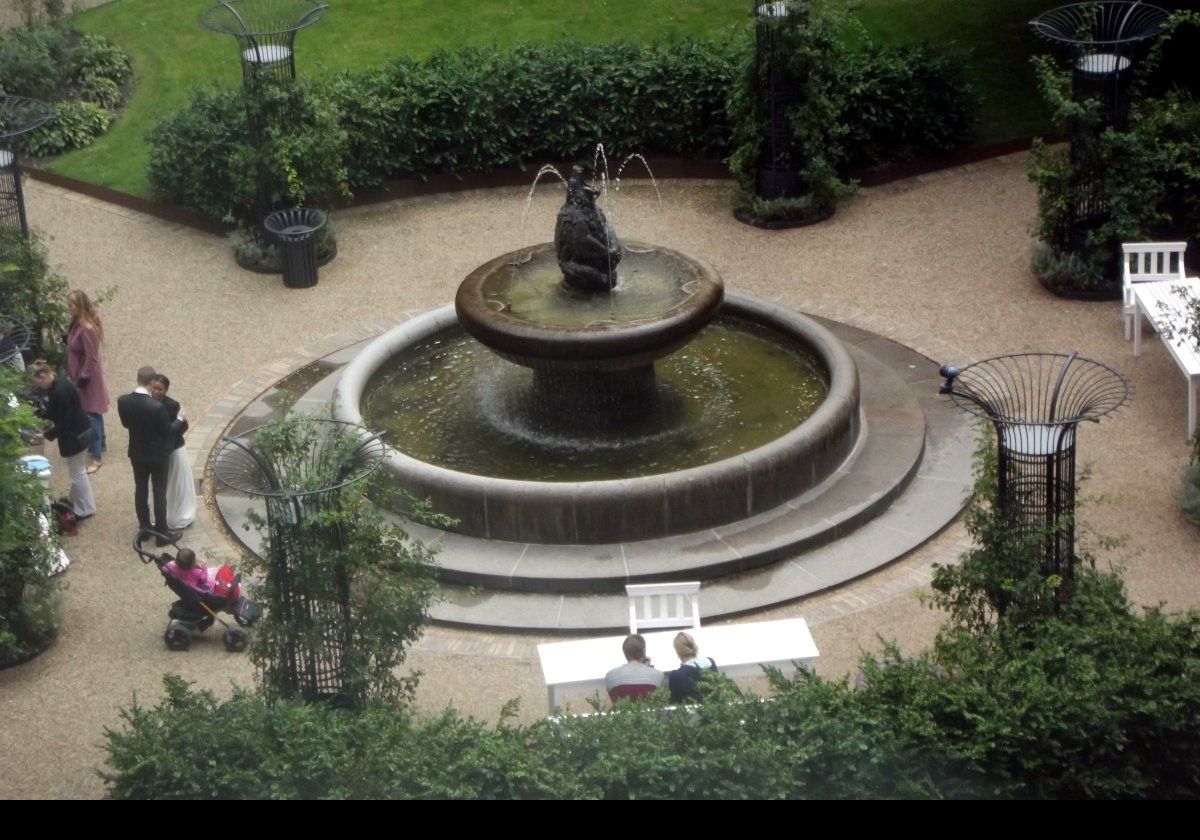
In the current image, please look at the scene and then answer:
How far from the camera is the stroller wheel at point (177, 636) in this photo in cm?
937

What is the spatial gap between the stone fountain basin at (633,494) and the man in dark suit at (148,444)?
1313mm

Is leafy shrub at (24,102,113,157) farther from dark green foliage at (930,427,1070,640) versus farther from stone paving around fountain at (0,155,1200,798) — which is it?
dark green foliage at (930,427,1070,640)

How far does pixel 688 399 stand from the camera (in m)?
12.0

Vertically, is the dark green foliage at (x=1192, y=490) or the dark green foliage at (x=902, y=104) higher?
the dark green foliage at (x=902, y=104)

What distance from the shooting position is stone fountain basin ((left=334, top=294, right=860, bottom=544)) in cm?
1016

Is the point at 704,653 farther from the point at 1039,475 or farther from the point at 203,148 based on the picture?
the point at 203,148

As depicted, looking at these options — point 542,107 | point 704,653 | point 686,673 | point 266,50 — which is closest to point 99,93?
point 266,50

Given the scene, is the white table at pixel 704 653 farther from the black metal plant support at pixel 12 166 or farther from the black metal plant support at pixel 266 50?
the black metal plant support at pixel 266 50

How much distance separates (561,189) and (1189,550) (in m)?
8.79

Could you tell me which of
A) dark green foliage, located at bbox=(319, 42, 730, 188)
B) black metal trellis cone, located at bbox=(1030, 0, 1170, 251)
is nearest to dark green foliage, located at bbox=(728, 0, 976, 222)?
dark green foliage, located at bbox=(319, 42, 730, 188)

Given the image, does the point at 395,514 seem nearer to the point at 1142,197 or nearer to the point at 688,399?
the point at 688,399

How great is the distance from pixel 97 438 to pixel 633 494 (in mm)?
4588

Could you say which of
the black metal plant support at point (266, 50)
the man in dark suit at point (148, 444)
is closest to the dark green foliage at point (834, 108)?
the black metal plant support at point (266, 50)

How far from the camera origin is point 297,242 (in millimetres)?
14742
